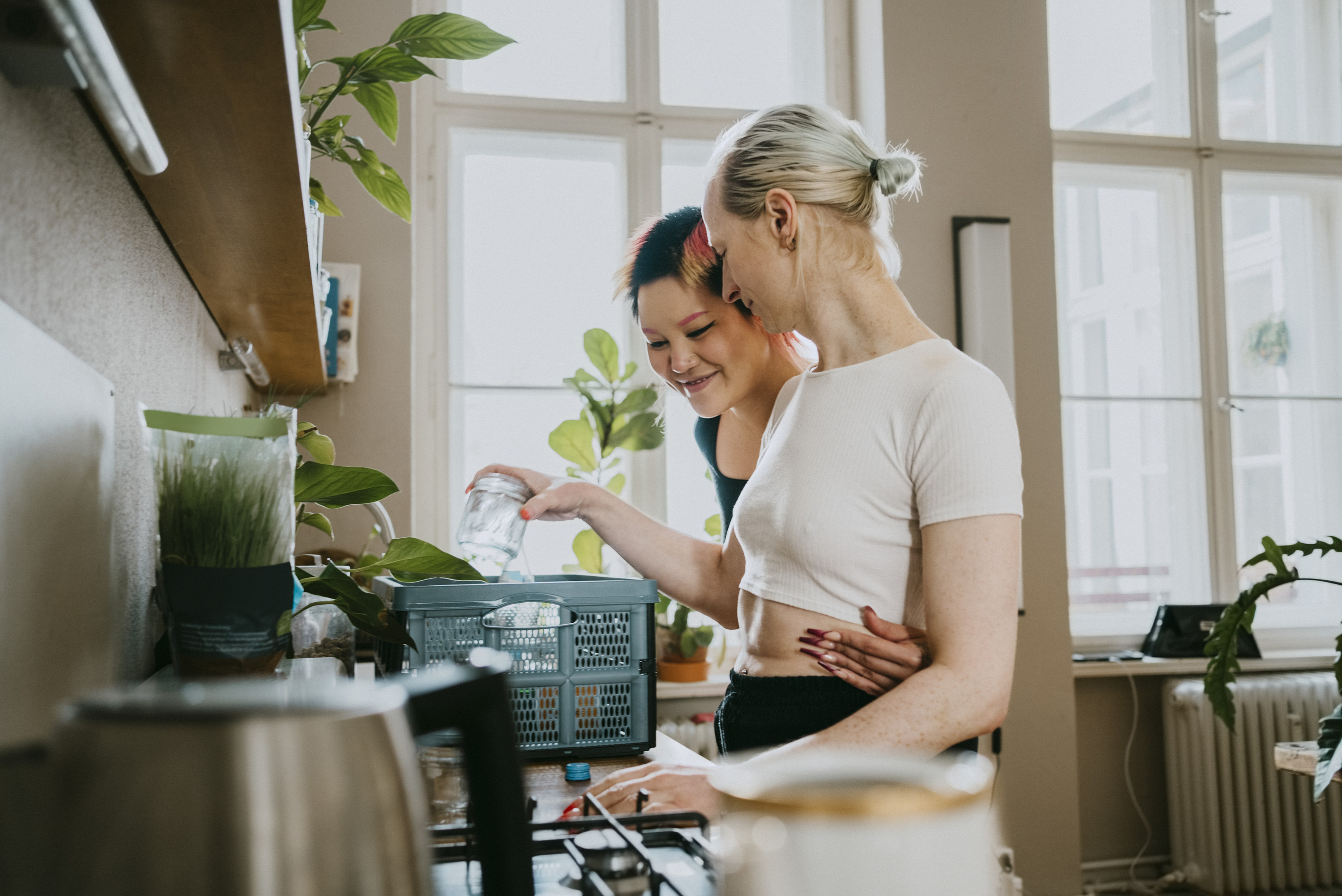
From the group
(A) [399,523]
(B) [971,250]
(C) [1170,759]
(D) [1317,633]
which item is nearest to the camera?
(A) [399,523]

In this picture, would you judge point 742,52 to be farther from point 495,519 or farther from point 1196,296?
point 495,519

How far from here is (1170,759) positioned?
3363 millimetres

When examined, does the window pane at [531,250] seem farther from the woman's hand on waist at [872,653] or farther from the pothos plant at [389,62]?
the woman's hand on waist at [872,653]

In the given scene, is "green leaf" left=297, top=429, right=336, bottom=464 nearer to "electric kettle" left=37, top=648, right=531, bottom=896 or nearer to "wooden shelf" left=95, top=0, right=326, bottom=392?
"wooden shelf" left=95, top=0, right=326, bottom=392

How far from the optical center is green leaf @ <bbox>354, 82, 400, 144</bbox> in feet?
4.15

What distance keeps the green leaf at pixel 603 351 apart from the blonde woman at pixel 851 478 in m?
1.67

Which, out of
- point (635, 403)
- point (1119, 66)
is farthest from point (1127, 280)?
point (635, 403)

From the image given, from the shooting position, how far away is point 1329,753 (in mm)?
1931

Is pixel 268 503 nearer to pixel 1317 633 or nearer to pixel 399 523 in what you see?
pixel 399 523

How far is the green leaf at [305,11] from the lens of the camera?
0.97 m

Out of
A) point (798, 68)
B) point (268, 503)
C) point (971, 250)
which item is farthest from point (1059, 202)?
point (268, 503)

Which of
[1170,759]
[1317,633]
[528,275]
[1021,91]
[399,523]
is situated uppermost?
[1021,91]

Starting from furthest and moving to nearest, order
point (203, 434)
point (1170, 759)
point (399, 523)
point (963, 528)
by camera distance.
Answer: point (1170, 759) → point (399, 523) → point (963, 528) → point (203, 434)

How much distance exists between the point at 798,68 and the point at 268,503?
3.39 m
